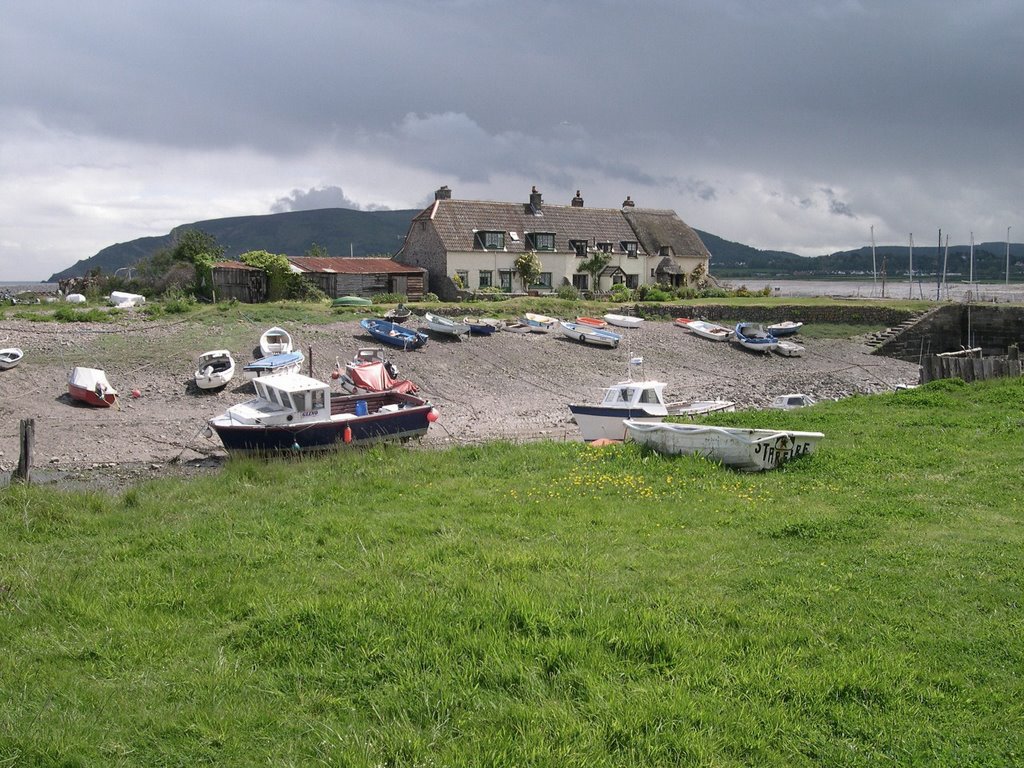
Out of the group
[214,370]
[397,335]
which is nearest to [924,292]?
[397,335]

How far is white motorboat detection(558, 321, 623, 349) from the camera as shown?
3881cm

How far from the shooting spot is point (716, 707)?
233 inches

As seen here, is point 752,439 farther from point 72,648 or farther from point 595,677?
point 72,648

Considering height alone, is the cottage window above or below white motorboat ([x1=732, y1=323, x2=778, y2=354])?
above

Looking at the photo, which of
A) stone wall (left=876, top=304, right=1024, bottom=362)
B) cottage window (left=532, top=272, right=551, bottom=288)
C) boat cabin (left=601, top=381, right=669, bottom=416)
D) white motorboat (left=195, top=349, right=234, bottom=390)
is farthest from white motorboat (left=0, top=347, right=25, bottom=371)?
stone wall (left=876, top=304, right=1024, bottom=362)

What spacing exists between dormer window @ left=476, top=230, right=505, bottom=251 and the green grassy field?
44478 millimetres

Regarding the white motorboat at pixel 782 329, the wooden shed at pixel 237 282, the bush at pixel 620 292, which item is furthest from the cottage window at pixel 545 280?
the wooden shed at pixel 237 282

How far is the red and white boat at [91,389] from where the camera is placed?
84.1 feet

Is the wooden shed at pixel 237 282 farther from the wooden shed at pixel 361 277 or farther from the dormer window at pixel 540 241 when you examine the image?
the dormer window at pixel 540 241

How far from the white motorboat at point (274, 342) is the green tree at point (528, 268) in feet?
79.0

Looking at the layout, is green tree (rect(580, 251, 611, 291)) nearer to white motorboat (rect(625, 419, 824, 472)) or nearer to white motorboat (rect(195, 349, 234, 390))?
white motorboat (rect(195, 349, 234, 390))

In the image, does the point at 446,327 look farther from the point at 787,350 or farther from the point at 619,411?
the point at 787,350

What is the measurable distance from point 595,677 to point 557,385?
2629 centimetres

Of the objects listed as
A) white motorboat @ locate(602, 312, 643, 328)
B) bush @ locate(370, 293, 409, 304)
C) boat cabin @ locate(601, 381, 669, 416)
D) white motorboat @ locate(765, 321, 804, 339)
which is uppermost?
bush @ locate(370, 293, 409, 304)
